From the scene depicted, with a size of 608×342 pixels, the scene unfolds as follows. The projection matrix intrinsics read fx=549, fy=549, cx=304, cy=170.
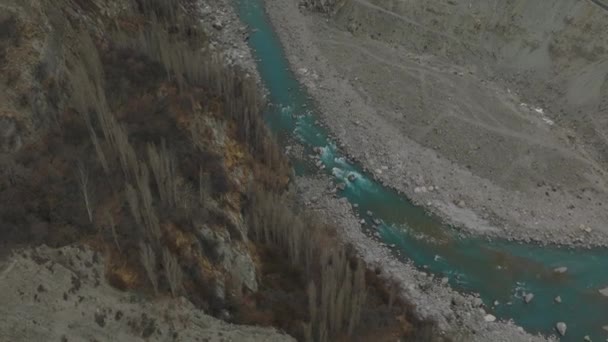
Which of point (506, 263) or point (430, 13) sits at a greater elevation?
point (430, 13)

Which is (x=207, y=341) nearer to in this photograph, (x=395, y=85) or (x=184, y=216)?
(x=184, y=216)

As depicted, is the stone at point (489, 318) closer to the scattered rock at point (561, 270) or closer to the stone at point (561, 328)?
the stone at point (561, 328)

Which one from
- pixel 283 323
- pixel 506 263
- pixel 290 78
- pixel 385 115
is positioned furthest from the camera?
pixel 290 78

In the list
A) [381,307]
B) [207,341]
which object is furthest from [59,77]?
[381,307]

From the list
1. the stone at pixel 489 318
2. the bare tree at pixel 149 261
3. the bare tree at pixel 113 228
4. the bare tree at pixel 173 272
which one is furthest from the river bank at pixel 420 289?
the bare tree at pixel 113 228

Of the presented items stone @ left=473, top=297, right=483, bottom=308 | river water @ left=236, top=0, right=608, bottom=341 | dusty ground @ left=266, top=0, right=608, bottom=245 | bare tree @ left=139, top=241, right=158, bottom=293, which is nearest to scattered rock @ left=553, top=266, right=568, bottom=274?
river water @ left=236, top=0, right=608, bottom=341

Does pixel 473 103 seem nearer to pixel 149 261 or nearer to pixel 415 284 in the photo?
pixel 415 284
